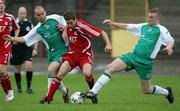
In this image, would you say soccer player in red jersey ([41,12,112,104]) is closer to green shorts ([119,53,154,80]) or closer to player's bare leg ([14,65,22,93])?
green shorts ([119,53,154,80])

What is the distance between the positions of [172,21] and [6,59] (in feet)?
50.4

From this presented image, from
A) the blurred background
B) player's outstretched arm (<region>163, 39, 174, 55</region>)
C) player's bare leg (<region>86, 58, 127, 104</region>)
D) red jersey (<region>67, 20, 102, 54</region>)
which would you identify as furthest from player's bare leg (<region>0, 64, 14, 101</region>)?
the blurred background

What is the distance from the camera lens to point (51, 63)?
58.1ft

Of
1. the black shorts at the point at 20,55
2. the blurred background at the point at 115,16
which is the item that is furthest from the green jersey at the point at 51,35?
the blurred background at the point at 115,16

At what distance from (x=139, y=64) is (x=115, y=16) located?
14.5m

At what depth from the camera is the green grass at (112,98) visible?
15.9 meters

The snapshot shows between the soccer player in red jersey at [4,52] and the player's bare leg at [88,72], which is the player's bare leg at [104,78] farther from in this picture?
the soccer player in red jersey at [4,52]

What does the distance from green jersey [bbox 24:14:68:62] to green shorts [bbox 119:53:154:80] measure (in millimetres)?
1449

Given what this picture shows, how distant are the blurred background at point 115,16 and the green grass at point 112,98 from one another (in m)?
4.11

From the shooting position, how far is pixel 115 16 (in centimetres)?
3167

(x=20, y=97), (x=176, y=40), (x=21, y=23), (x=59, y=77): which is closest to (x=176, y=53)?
(x=176, y=40)

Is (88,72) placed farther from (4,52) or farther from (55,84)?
(4,52)

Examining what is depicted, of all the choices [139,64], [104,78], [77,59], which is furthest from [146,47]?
[77,59]

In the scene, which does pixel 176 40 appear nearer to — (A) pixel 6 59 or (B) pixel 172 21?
(B) pixel 172 21
